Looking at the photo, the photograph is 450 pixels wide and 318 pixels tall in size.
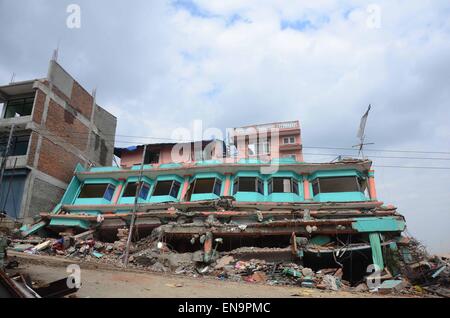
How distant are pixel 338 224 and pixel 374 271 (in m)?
2.69

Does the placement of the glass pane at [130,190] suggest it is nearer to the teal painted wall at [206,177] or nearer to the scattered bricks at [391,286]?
the teal painted wall at [206,177]

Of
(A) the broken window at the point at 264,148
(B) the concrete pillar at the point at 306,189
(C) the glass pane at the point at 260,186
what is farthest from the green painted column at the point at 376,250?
(A) the broken window at the point at 264,148

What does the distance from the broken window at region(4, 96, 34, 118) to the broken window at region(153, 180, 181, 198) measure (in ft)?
42.8

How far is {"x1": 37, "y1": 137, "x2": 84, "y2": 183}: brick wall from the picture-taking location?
80.0 feet

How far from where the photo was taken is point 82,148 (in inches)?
1122

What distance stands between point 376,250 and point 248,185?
8941 millimetres

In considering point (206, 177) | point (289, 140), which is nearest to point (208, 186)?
point (206, 177)

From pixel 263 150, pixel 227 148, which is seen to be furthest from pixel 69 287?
pixel 263 150

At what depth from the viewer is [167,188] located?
920 inches

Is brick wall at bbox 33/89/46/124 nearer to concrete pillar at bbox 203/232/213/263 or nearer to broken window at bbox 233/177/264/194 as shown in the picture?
broken window at bbox 233/177/264/194

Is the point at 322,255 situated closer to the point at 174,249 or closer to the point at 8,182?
the point at 174,249

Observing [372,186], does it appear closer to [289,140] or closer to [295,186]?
[295,186]

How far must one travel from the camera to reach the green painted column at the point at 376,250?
15.6 meters

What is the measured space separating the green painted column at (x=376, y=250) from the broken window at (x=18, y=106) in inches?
1051
